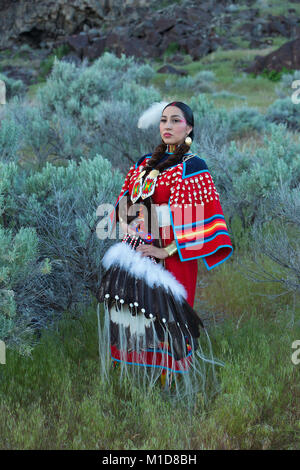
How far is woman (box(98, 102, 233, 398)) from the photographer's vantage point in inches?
120

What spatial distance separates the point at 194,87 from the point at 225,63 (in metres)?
5.48

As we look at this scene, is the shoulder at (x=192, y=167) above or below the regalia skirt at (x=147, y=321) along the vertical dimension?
above

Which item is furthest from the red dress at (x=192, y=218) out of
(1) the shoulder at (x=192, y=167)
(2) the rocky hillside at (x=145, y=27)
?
(2) the rocky hillside at (x=145, y=27)

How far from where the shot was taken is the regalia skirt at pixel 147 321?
9.96 feet

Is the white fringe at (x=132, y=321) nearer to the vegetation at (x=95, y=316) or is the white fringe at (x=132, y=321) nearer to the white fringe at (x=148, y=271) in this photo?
the white fringe at (x=148, y=271)

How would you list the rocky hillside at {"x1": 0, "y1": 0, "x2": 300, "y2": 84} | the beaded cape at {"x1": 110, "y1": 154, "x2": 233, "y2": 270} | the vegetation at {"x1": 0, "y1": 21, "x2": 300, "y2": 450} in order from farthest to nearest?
the rocky hillside at {"x1": 0, "y1": 0, "x2": 300, "y2": 84} < the beaded cape at {"x1": 110, "y1": 154, "x2": 233, "y2": 270} < the vegetation at {"x1": 0, "y1": 21, "x2": 300, "y2": 450}

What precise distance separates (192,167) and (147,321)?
1069mm

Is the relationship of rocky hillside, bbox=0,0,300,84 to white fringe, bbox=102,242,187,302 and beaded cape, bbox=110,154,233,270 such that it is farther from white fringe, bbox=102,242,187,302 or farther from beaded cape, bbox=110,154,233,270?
white fringe, bbox=102,242,187,302

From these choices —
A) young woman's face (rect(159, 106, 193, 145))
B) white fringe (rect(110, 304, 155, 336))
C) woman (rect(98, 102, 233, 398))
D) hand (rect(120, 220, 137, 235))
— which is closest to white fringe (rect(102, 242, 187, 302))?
woman (rect(98, 102, 233, 398))

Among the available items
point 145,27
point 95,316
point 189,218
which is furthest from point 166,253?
point 145,27

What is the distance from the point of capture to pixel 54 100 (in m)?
11.3

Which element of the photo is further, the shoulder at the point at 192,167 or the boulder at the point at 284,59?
the boulder at the point at 284,59

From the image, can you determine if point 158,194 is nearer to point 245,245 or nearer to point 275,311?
point 275,311
